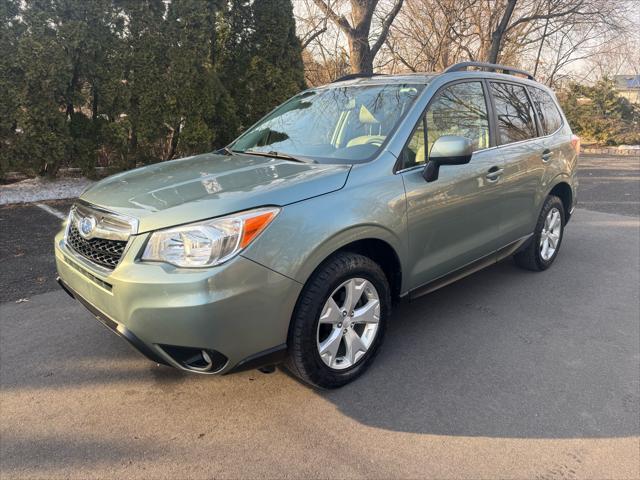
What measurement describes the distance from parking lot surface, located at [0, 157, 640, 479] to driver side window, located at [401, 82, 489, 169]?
4.37 feet

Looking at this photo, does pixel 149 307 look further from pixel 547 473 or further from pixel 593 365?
pixel 593 365

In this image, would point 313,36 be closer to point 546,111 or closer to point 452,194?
point 546,111

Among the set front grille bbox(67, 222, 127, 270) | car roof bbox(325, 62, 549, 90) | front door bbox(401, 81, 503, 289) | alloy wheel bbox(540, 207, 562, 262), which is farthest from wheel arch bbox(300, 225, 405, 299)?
alloy wheel bbox(540, 207, 562, 262)

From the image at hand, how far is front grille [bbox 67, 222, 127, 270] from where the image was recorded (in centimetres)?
245

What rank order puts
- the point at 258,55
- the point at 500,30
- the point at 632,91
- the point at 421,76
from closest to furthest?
1. the point at 421,76
2. the point at 258,55
3. the point at 500,30
4. the point at 632,91

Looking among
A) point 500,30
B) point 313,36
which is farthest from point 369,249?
point 500,30

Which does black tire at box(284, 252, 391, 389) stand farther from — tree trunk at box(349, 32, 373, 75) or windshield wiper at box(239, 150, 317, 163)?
tree trunk at box(349, 32, 373, 75)

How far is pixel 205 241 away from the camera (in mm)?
2279

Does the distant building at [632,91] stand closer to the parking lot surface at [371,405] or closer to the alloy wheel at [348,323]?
the parking lot surface at [371,405]

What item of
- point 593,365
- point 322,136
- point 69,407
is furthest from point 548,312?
point 69,407

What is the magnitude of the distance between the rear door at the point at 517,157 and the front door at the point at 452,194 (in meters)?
0.15

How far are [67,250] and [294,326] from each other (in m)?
1.44

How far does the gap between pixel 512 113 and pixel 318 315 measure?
2.73m

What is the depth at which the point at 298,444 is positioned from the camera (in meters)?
2.43
